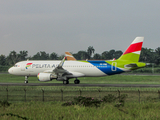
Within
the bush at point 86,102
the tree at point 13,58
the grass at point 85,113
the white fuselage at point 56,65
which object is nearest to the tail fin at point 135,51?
the white fuselage at point 56,65

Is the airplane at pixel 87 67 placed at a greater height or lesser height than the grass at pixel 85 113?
greater

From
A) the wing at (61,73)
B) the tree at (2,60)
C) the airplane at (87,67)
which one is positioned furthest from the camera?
the tree at (2,60)

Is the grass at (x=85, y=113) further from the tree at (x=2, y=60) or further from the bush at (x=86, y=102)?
the tree at (x=2, y=60)

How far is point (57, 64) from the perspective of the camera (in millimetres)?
43625

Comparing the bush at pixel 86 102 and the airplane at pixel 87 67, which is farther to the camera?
the airplane at pixel 87 67

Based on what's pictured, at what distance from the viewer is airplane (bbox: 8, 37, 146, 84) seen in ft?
136

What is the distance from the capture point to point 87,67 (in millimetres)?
42719

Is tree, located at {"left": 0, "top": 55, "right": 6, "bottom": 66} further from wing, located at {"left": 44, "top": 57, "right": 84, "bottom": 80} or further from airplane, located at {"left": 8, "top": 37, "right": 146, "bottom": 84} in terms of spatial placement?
wing, located at {"left": 44, "top": 57, "right": 84, "bottom": 80}

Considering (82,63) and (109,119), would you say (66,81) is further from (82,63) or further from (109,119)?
(109,119)

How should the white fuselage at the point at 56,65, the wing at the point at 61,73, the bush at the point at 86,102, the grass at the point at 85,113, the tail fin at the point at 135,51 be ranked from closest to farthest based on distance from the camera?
the grass at the point at 85,113, the bush at the point at 86,102, the wing at the point at 61,73, the white fuselage at the point at 56,65, the tail fin at the point at 135,51

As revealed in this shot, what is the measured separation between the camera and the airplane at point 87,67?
41.6 m

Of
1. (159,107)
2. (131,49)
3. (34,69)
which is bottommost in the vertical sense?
(159,107)

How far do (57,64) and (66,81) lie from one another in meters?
3.84

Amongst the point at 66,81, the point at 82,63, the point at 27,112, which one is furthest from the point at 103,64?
the point at 27,112
